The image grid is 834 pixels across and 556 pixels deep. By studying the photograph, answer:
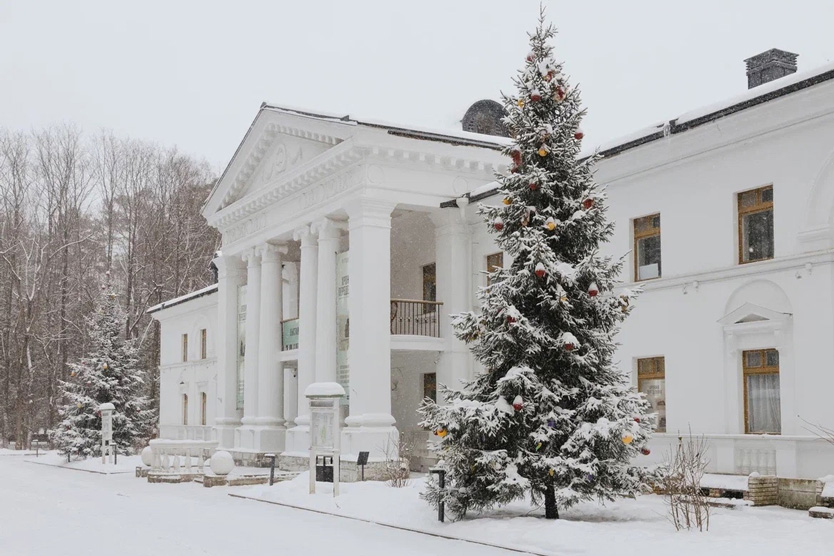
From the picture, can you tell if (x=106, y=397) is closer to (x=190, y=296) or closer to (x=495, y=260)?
(x=190, y=296)

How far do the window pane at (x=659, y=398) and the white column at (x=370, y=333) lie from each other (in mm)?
7698

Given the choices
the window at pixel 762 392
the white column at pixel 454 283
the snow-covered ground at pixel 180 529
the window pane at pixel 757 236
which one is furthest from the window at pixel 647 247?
the snow-covered ground at pixel 180 529

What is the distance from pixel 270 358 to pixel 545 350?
18.0m

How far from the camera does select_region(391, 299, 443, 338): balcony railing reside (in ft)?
90.5

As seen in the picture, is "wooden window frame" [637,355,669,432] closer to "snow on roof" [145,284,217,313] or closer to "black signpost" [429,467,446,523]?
"black signpost" [429,467,446,523]

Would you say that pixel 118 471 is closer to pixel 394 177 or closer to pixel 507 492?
pixel 394 177

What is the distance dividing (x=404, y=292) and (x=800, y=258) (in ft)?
50.5

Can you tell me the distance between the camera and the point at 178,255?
58.8 m

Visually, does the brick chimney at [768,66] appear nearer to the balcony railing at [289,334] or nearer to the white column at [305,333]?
the white column at [305,333]

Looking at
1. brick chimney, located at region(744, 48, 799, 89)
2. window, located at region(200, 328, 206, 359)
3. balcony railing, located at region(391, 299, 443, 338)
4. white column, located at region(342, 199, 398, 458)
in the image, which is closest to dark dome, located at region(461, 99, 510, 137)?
balcony railing, located at region(391, 299, 443, 338)

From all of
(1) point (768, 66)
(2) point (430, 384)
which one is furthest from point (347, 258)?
Result: (1) point (768, 66)

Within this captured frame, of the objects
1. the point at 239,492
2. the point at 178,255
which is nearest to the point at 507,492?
the point at 239,492

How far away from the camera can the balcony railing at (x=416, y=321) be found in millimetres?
27594

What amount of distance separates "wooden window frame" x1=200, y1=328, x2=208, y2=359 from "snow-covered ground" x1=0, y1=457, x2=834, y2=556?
21968 millimetres
